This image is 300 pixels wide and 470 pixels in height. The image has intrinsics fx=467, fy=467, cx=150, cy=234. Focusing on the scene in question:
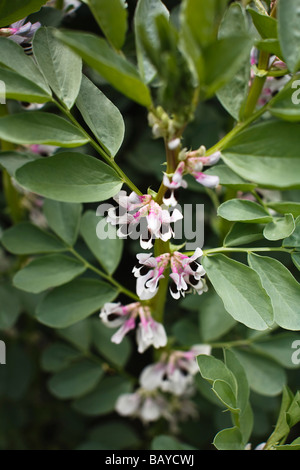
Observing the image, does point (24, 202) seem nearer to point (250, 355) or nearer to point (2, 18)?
point (2, 18)

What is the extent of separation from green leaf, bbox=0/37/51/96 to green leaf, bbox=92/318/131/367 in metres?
0.74

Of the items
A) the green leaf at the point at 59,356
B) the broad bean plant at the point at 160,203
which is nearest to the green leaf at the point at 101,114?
the broad bean plant at the point at 160,203

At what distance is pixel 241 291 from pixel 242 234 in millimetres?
118

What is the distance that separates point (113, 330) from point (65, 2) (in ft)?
2.75

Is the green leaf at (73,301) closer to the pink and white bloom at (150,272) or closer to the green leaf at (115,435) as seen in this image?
the pink and white bloom at (150,272)

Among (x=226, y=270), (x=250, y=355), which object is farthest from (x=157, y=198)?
(x=250, y=355)

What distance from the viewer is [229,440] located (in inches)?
31.5

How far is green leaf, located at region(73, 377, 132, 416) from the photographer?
1.28m

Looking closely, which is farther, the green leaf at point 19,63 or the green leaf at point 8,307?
the green leaf at point 8,307

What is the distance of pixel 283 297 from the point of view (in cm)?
78

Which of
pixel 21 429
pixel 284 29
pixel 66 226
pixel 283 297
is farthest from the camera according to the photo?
pixel 21 429

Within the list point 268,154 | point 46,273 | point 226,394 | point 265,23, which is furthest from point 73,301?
point 265,23

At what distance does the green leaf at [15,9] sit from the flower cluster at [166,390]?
28.7 inches

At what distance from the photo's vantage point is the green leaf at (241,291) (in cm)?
73
